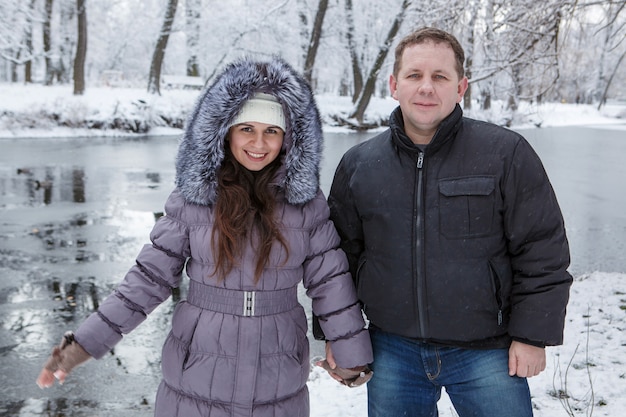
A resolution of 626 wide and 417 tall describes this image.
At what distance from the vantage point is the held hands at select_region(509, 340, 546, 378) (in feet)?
8.14

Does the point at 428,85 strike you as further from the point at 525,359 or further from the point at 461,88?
the point at 525,359

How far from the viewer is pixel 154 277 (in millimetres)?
2668

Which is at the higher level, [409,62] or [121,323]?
[409,62]

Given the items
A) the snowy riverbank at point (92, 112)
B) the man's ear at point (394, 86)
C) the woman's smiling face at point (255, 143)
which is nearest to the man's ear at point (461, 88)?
the man's ear at point (394, 86)

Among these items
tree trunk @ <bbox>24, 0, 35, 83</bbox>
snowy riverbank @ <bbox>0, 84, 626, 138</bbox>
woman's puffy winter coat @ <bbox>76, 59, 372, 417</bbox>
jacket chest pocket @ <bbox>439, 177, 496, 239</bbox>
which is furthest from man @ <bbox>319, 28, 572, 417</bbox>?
tree trunk @ <bbox>24, 0, 35, 83</bbox>

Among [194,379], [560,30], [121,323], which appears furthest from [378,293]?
[560,30]

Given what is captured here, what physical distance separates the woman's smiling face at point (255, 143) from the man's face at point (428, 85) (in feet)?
1.83

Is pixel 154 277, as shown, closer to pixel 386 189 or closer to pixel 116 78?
pixel 386 189

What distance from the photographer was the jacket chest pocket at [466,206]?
2520 mm

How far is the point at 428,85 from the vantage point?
8.45 feet

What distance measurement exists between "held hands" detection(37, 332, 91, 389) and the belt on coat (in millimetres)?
485

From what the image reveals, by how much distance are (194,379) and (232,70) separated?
1.25 m

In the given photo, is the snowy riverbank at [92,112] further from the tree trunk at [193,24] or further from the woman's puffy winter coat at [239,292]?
Answer: the woman's puffy winter coat at [239,292]

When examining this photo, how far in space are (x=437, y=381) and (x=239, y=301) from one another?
0.86m
